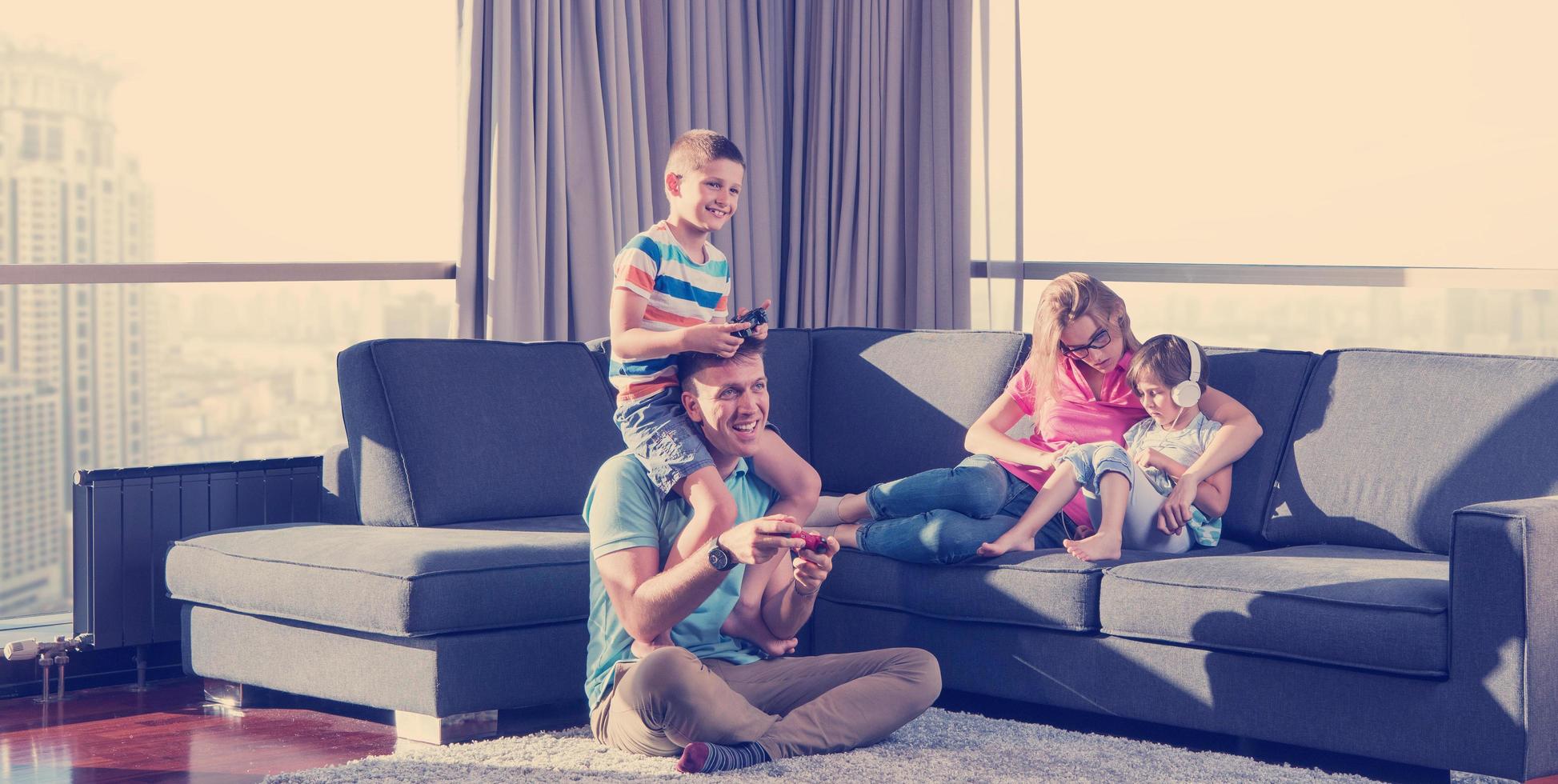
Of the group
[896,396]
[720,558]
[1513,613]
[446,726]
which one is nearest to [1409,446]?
[1513,613]

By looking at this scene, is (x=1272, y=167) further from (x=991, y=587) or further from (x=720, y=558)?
(x=720, y=558)

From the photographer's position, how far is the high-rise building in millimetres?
3957

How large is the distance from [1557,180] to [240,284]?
341 cm

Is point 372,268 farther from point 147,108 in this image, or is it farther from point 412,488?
point 412,488

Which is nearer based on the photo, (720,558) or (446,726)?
(720,558)

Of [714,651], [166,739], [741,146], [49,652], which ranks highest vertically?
[741,146]

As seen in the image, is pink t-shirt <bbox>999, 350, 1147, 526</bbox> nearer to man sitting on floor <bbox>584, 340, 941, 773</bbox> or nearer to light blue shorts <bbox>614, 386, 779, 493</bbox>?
man sitting on floor <bbox>584, 340, 941, 773</bbox>

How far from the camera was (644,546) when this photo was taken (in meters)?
2.66

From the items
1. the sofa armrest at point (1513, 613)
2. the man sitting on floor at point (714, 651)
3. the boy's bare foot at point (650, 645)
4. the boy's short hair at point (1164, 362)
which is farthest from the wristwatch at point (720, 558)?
the boy's short hair at point (1164, 362)

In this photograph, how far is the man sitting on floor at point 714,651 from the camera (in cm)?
259

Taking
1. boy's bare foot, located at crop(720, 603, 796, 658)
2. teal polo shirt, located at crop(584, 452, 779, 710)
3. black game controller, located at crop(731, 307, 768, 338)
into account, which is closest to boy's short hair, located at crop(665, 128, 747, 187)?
black game controller, located at crop(731, 307, 768, 338)

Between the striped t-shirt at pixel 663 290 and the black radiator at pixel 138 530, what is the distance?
1.32m

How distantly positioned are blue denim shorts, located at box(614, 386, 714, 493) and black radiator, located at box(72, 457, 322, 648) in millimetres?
1437

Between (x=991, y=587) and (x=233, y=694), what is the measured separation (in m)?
1.69
